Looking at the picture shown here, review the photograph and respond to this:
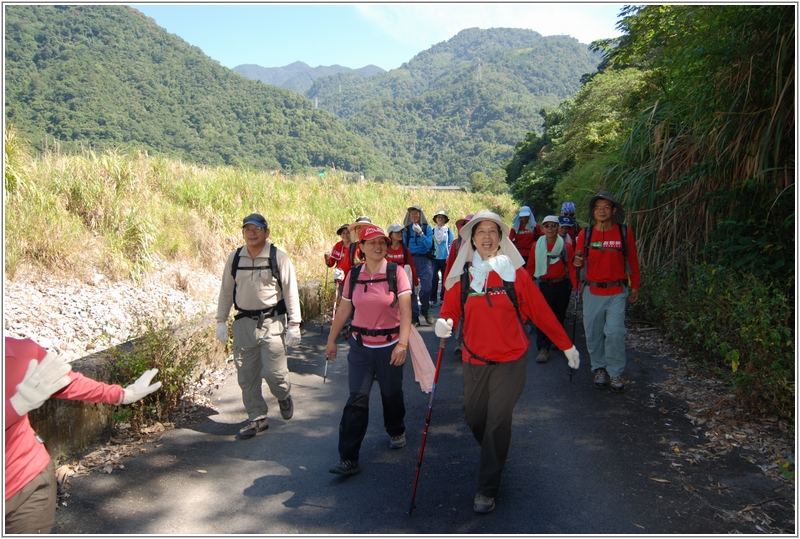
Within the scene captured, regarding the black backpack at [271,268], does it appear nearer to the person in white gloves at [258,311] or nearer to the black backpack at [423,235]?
the person in white gloves at [258,311]

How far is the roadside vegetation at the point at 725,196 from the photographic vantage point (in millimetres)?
5316

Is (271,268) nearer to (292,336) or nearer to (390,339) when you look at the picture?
(292,336)

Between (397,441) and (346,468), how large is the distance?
26.0 inches

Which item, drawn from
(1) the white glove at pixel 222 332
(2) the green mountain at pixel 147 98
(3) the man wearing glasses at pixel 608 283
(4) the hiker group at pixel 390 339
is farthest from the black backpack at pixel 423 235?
(2) the green mountain at pixel 147 98

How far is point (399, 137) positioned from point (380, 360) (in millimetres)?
128221

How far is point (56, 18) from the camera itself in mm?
59656

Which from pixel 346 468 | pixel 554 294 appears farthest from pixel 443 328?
pixel 554 294

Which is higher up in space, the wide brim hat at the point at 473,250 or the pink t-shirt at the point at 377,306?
the wide brim hat at the point at 473,250

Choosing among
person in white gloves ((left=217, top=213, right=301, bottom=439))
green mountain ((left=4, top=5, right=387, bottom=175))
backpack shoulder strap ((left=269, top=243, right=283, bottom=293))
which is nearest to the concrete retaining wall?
person in white gloves ((left=217, top=213, right=301, bottom=439))

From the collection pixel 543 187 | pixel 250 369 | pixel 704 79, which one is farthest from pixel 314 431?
pixel 543 187

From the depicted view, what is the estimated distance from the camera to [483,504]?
3.98m

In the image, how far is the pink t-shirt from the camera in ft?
16.0

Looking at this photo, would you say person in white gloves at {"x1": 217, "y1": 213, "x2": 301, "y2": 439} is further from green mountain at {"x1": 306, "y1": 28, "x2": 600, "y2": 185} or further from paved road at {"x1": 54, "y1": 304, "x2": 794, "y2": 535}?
green mountain at {"x1": 306, "y1": 28, "x2": 600, "y2": 185}

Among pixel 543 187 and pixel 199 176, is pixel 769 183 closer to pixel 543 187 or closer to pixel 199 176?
pixel 199 176
